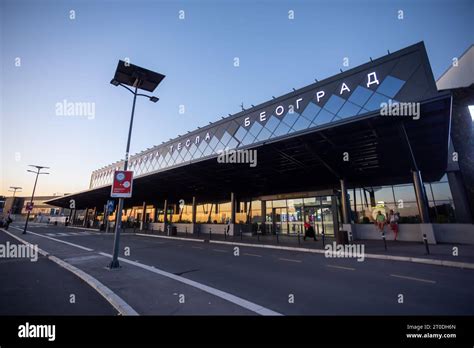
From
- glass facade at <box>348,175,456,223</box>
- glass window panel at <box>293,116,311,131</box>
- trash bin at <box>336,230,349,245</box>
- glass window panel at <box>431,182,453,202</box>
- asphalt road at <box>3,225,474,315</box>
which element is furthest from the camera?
glass window panel at <box>431,182,453,202</box>

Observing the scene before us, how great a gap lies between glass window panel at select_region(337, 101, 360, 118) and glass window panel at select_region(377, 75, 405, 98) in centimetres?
165

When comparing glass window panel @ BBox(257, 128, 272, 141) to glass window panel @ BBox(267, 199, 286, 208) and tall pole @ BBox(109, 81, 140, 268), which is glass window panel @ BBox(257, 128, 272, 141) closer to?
glass window panel @ BBox(267, 199, 286, 208)

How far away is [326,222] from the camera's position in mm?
22797

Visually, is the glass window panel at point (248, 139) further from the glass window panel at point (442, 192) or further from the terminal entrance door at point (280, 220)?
the glass window panel at point (442, 192)

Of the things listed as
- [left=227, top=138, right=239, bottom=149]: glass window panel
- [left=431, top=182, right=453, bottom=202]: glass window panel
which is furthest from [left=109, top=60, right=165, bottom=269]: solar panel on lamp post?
[left=431, top=182, right=453, bottom=202]: glass window panel

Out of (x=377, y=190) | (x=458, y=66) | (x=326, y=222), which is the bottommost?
(x=326, y=222)

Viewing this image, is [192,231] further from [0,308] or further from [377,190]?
[0,308]

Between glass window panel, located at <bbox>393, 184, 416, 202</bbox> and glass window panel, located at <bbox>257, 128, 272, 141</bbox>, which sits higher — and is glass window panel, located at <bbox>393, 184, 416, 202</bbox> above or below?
below

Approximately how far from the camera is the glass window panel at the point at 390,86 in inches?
539

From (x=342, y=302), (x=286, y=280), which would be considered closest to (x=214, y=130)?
(x=286, y=280)

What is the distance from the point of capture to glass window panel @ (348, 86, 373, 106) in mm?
14812

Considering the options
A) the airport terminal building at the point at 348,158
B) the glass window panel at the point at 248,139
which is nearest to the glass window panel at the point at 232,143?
the airport terminal building at the point at 348,158

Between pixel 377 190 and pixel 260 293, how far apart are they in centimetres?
2185
